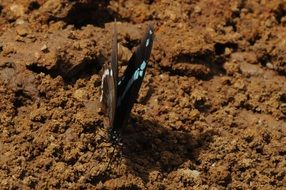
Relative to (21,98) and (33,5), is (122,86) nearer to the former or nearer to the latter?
(21,98)

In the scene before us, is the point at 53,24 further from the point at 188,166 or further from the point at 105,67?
the point at 188,166

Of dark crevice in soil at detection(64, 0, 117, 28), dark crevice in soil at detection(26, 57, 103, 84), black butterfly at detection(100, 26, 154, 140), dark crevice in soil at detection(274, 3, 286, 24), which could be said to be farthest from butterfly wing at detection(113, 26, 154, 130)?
dark crevice in soil at detection(274, 3, 286, 24)

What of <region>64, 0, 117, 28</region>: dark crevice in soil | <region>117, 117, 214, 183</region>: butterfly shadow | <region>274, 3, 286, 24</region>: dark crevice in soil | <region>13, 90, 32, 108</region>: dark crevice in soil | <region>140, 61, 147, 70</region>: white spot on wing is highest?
<region>274, 3, 286, 24</region>: dark crevice in soil

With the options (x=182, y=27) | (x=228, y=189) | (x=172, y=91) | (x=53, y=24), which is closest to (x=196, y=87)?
(x=172, y=91)

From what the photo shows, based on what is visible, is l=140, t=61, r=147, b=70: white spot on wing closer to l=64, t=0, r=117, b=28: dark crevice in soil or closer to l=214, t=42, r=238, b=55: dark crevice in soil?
l=64, t=0, r=117, b=28: dark crevice in soil

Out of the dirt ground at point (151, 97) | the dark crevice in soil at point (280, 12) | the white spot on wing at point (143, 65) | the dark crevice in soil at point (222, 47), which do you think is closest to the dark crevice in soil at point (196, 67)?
the dirt ground at point (151, 97)

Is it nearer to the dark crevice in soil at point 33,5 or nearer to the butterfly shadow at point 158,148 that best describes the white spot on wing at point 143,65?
the butterfly shadow at point 158,148

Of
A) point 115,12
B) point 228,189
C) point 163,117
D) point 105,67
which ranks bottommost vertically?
point 228,189
